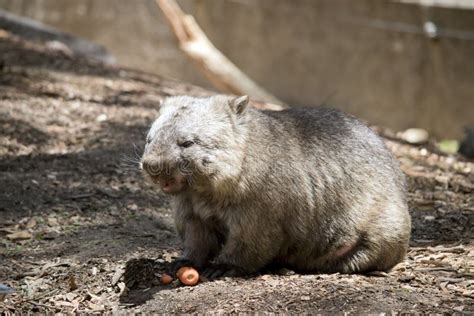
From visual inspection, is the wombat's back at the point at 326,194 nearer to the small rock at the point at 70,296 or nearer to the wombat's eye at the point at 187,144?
the wombat's eye at the point at 187,144

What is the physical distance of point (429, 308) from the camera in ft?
13.0

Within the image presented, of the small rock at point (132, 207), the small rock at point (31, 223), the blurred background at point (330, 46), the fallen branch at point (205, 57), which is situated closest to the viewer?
the small rock at point (31, 223)

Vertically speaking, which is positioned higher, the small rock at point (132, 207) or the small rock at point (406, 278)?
the small rock at point (406, 278)

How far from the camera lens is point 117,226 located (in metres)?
5.56

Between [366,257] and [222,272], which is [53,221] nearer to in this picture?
[222,272]

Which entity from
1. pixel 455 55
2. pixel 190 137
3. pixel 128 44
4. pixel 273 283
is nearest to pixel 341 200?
pixel 273 283

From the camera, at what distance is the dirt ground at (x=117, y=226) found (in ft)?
13.7

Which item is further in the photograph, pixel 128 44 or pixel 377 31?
pixel 128 44

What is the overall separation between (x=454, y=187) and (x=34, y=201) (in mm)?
3653

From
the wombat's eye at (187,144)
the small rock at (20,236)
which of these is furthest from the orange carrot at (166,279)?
the small rock at (20,236)

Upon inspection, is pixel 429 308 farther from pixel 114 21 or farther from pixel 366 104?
pixel 114 21

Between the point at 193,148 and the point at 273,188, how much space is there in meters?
0.56

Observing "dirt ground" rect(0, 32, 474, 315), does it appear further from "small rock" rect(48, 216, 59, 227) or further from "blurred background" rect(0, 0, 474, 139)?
"blurred background" rect(0, 0, 474, 139)

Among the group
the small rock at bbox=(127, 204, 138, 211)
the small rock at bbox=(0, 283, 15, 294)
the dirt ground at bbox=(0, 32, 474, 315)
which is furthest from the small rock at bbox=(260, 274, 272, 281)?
the small rock at bbox=(127, 204, 138, 211)
